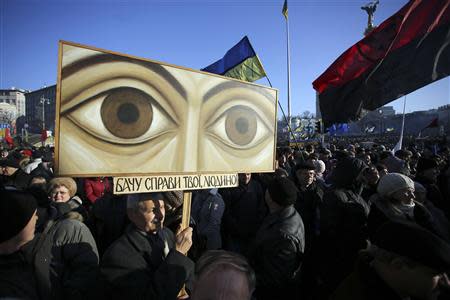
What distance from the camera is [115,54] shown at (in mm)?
2178

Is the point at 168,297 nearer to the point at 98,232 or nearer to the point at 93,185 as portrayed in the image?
the point at 98,232

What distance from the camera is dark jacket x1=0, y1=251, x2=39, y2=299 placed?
1.41 m

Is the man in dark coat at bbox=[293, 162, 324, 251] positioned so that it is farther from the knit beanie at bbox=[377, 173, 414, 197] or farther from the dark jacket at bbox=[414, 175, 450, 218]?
the dark jacket at bbox=[414, 175, 450, 218]

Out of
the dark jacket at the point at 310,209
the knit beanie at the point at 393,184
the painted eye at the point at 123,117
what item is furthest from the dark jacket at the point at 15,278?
the dark jacket at the point at 310,209

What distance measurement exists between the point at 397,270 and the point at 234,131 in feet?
5.81

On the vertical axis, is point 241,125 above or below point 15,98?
below

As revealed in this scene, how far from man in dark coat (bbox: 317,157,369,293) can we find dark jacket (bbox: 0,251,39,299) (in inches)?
109

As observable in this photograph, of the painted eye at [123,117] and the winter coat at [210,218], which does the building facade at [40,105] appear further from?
the painted eye at [123,117]

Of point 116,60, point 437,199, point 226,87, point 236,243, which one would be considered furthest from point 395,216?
point 116,60

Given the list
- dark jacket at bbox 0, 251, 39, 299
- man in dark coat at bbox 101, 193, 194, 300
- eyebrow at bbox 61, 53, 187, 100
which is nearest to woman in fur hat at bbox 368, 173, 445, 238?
man in dark coat at bbox 101, 193, 194, 300

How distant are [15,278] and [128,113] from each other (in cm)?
125

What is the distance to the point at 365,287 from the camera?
1.65m

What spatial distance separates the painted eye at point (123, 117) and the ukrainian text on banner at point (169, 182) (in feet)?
1.00

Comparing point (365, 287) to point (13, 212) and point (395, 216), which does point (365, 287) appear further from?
point (13, 212)
